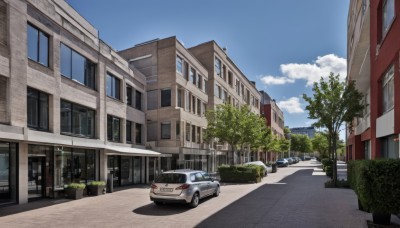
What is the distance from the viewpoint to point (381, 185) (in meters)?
7.94

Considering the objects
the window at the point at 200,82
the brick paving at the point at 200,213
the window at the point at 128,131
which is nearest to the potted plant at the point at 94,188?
the brick paving at the point at 200,213

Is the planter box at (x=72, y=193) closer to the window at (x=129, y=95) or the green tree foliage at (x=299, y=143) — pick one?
the window at (x=129, y=95)

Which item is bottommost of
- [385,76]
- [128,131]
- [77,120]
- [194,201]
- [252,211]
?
[252,211]

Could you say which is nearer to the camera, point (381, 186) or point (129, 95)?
point (381, 186)

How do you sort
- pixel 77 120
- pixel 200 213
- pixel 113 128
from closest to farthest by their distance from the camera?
pixel 200 213 < pixel 77 120 < pixel 113 128

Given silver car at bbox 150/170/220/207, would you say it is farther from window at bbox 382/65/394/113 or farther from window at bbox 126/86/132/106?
window at bbox 126/86/132/106

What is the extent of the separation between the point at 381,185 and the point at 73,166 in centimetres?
1447

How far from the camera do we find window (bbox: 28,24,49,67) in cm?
1463

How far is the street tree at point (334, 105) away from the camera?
1945 cm

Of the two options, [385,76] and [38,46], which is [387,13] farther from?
[38,46]

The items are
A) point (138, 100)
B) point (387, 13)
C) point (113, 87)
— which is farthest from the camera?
point (138, 100)

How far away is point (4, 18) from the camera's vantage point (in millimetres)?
13227

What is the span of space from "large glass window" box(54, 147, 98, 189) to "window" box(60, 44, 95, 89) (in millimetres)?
3909

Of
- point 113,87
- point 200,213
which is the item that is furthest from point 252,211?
point 113,87
